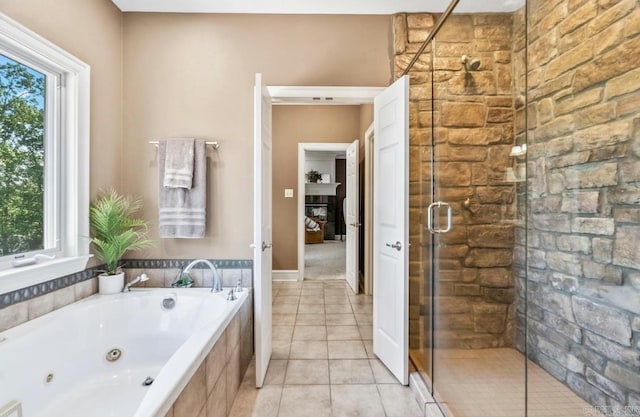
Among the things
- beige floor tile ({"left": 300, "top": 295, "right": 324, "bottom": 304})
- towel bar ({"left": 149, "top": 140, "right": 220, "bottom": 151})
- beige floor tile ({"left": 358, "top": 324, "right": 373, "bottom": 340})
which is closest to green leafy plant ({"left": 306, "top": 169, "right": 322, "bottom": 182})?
beige floor tile ({"left": 300, "top": 295, "right": 324, "bottom": 304})

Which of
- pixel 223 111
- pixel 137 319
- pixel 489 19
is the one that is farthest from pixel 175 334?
pixel 489 19

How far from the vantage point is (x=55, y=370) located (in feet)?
5.15

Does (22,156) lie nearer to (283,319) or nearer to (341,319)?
(283,319)

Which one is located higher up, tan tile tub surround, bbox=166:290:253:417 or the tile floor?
tan tile tub surround, bbox=166:290:253:417

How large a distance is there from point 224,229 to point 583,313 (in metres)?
2.48

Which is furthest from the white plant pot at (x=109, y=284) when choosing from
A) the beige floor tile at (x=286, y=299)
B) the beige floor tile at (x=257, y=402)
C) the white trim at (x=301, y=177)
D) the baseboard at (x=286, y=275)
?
the white trim at (x=301, y=177)

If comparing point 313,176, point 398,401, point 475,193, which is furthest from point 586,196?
point 313,176

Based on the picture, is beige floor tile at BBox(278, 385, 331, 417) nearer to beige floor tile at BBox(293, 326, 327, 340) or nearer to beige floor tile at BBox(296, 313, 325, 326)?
beige floor tile at BBox(293, 326, 327, 340)

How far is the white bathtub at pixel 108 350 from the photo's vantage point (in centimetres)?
132

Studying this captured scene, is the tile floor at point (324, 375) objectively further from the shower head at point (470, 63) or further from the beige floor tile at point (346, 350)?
the shower head at point (470, 63)

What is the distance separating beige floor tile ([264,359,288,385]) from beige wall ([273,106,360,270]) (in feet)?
7.93

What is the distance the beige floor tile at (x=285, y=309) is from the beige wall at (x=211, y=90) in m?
1.15

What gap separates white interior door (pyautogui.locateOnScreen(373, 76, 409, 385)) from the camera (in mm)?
2027

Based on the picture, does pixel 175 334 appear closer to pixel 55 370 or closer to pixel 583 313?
pixel 55 370
